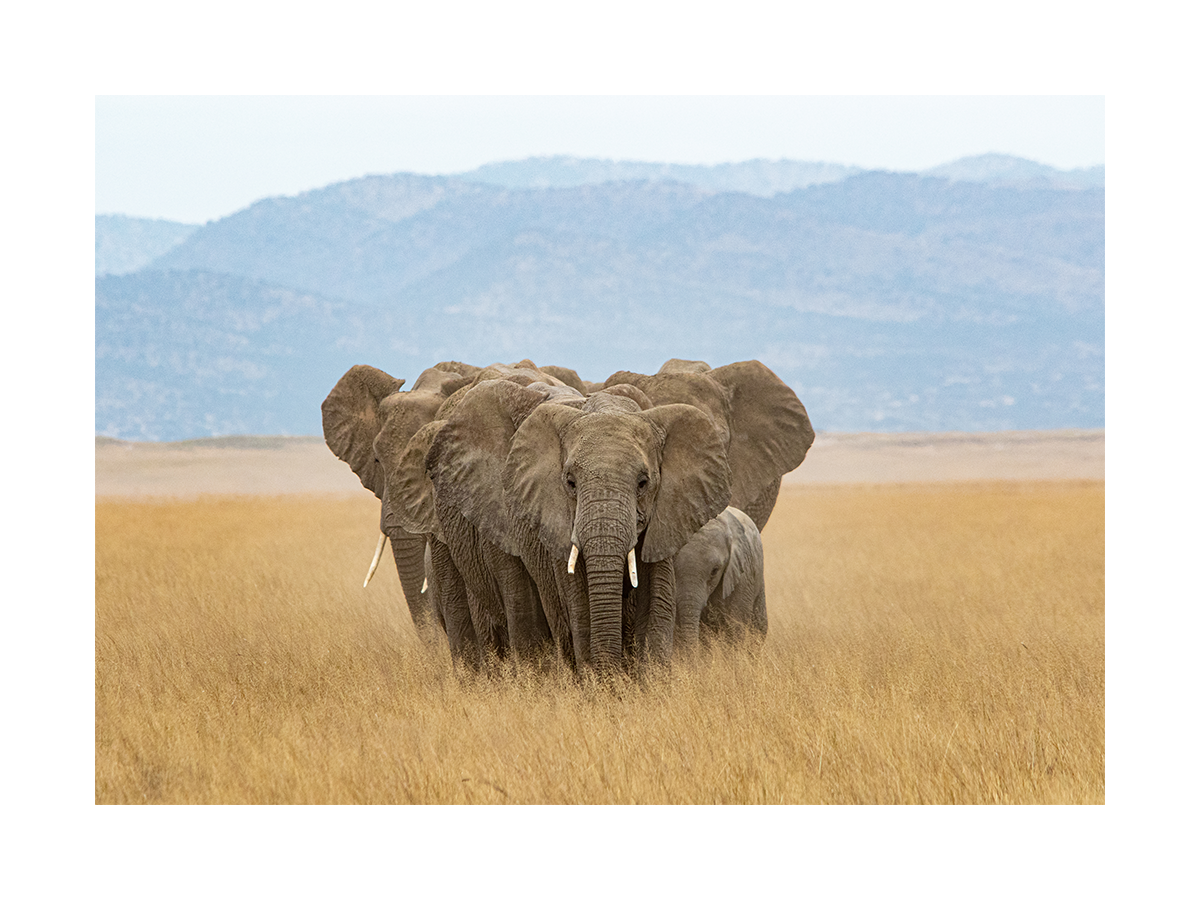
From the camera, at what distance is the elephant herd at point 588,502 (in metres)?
7.75

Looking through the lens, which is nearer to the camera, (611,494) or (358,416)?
(611,494)

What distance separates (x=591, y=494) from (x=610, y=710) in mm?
1290

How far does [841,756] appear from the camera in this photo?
24.3 feet

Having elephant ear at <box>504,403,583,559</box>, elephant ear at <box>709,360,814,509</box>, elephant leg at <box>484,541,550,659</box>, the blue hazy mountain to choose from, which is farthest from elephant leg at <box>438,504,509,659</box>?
the blue hazy mountain

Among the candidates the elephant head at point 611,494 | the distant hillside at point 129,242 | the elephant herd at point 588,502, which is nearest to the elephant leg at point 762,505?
the elephant herd at point 588,502

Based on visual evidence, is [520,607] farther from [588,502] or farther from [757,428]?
[757,428]

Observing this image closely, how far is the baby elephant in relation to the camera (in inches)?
351

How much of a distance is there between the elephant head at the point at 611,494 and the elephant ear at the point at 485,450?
0.21 meters

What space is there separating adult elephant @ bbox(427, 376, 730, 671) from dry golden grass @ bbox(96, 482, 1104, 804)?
1.50 feet

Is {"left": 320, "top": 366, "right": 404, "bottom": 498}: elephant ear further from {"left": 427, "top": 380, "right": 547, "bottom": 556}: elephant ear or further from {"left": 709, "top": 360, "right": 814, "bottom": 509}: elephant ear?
{"left": 427, "top": 380, "right": 547, "bottom": 556}: elephant ear

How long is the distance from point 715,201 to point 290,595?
167m

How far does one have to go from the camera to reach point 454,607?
10.1 metres

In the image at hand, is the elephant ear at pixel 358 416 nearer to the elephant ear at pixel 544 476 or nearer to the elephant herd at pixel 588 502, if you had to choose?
the elephant herd at pixel 588 502

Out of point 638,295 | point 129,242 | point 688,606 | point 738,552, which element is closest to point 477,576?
point 688,606
